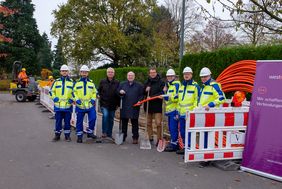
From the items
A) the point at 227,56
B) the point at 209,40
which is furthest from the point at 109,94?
the point at 209,40

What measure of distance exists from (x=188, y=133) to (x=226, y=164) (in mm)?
942

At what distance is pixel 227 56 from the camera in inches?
479

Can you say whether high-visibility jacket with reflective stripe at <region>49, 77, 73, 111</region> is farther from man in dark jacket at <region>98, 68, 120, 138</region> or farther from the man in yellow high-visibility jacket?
the man in yellow high-visibility jacket

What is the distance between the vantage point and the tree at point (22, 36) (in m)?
57.3

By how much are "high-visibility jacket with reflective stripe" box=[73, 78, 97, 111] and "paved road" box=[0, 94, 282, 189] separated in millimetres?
992

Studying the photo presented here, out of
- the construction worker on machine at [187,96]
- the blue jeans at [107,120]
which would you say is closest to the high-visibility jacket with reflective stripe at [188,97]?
the construction worker on machine at [187,96]

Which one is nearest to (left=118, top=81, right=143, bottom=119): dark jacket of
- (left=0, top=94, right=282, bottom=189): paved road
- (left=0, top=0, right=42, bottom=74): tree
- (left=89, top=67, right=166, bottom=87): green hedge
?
(left=0, top=94, right=282, bottom=189): paved road

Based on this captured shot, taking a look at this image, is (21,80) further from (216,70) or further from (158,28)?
(158,28)

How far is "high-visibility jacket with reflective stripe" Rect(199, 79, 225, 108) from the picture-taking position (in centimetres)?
797

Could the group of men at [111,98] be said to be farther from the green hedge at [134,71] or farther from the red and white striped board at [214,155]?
the green hedge at [134,71]

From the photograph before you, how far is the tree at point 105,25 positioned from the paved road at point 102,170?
3942cm

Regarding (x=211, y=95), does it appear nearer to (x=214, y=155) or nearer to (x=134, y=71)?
(x=214, y=155)

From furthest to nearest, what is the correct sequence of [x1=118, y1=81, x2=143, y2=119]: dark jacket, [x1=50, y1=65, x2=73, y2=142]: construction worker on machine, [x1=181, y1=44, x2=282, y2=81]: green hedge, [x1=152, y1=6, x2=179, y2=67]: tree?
[x1=152, y1=6, x2=179, y2=67]: tree → [x1=181, y1=44, x2=282, y2=81]: green hedge → [x1=50, y1=65, x2=73, y2=142]: construction worker on machine → [x1=118, y1=81, x2=143, y2=119]: dark jacket

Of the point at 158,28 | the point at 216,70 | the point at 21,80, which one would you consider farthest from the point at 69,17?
the point at 216,70
